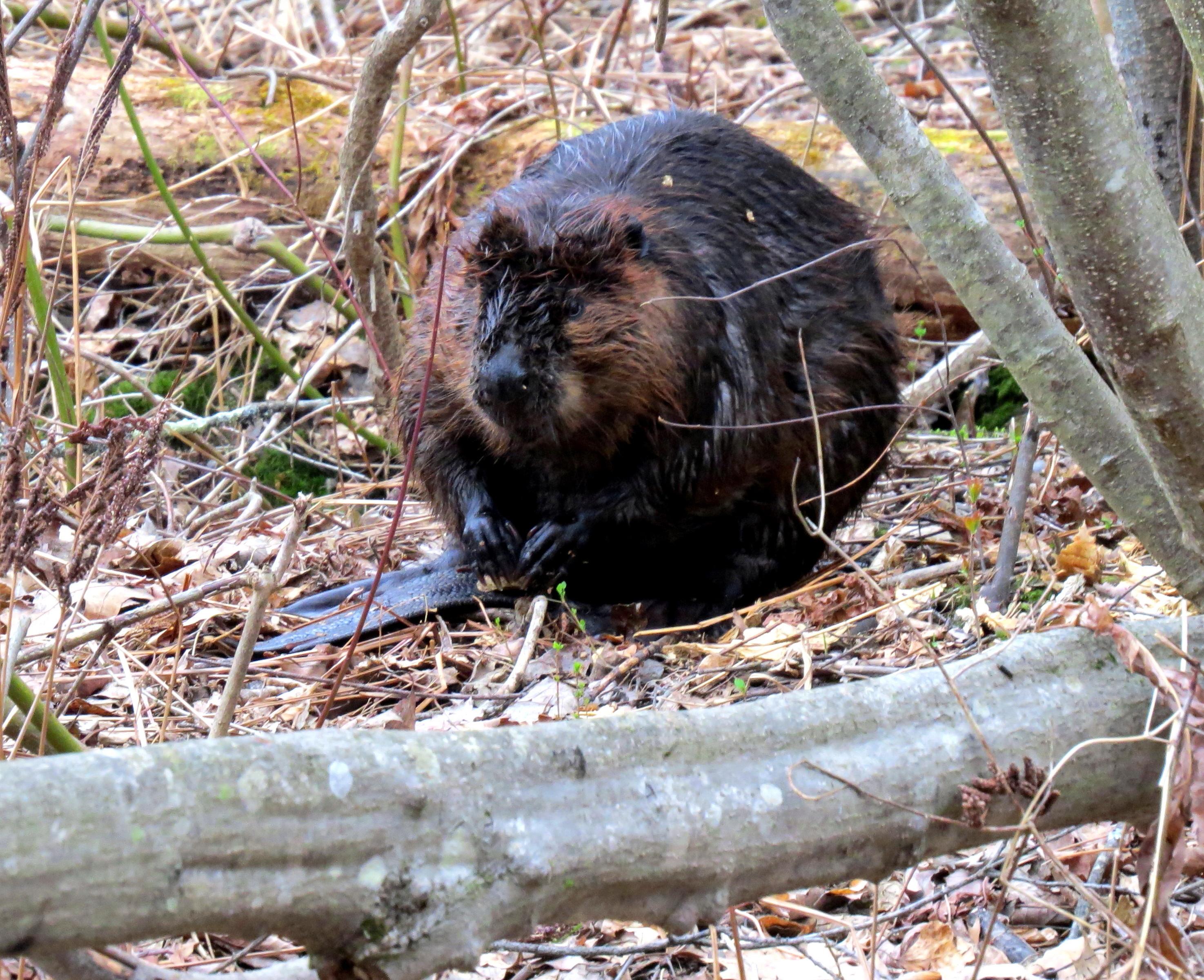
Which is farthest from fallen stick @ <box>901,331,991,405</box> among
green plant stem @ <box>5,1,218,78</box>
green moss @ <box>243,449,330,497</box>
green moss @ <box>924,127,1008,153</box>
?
green plant stem @ <box>5,1,218,78</box>

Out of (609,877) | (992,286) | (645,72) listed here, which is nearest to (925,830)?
(609,877)

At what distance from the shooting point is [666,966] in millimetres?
2047

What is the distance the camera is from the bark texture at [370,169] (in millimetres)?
3377

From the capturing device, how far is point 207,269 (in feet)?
12.8

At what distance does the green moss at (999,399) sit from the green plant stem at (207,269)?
2109mm

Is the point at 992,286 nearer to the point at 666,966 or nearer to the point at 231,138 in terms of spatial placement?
the point at 666,966

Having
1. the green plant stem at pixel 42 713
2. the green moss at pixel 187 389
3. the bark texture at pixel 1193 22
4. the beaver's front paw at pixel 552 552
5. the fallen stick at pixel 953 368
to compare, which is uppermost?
the bark texture at pixel 1193 22

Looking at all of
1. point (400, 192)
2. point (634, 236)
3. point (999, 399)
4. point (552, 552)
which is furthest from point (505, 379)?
point (999, 399)

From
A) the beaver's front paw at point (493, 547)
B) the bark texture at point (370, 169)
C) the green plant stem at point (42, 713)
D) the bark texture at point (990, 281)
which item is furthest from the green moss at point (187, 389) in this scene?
the bark texture at point (990, 281)

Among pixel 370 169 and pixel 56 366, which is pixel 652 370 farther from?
pixel 56 366

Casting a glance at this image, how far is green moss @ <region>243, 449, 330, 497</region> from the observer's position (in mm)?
Answer: 4750

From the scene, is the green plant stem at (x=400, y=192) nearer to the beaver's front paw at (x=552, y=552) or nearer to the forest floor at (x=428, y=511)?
the forest floor at (x=428, y=511)

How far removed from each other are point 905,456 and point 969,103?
7.16 feet

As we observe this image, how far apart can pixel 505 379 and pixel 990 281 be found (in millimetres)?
1254
